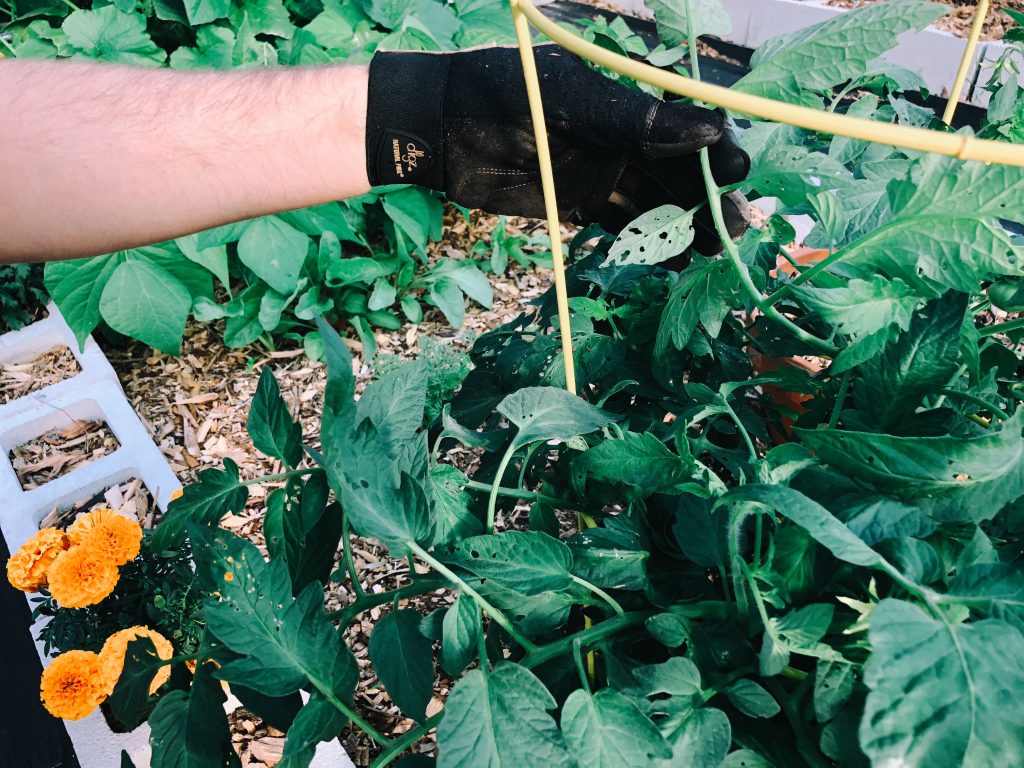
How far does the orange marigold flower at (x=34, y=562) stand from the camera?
1.16 meters

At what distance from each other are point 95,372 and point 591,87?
147 cm

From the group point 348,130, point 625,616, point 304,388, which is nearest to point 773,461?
point 625,616

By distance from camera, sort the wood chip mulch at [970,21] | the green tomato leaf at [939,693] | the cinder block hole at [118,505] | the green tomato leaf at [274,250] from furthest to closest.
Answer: the wood chip mulch at [970,21] < the green tomato leaf at [274,250] < the cinder block hole at [118,505] < the green tomato leaf at [939,693]

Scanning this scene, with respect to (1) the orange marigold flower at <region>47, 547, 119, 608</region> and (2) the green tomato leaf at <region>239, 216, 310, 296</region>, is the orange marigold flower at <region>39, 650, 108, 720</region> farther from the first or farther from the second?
(2) the green tomato leaf at <region>239, 216, 310, 296</region>

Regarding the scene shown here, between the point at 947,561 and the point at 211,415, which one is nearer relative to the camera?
the point at 947,561

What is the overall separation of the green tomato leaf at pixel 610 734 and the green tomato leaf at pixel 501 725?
0.01 metres

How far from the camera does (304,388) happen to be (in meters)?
2.04

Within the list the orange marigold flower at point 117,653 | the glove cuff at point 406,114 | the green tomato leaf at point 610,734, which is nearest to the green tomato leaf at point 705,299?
the green tomato leaf at point 610,734

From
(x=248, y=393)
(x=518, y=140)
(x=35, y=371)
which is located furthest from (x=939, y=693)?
(x=35, y=371)

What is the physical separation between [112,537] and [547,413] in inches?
33.2

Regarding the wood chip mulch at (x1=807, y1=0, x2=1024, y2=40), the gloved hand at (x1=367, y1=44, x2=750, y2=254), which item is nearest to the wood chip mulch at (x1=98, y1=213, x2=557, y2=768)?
the gloved hand at (x1=367, y1=44, x2=750, y2=254)

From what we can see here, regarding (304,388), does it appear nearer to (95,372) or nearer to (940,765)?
(95,372)

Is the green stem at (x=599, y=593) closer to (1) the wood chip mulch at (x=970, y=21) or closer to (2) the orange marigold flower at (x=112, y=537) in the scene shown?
(2) the orange marigold flower at (x=112, y=537)

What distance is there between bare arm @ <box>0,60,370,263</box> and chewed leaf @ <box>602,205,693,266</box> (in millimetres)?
587
